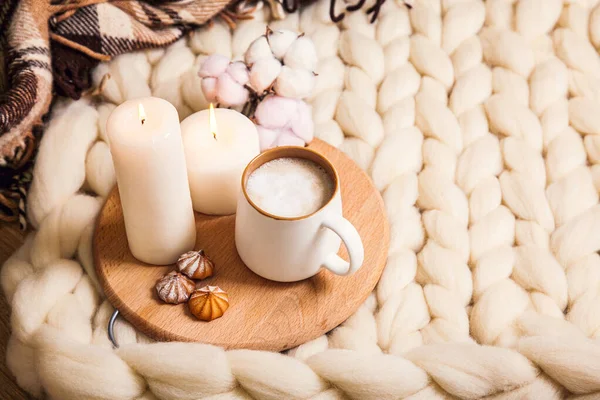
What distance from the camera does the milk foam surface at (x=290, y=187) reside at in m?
0.62

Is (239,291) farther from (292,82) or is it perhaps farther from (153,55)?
(153,55)

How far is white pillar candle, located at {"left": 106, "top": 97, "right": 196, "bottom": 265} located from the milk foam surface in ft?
0.24

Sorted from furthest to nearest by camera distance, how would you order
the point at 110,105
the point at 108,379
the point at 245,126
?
1. the point at 110,105
2. the point at 245,126
3. the point at 108,379

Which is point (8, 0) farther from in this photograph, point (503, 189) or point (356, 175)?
point (503, 189)

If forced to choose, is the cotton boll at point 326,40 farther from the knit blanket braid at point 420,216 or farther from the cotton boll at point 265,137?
the cotton boll at point 265,137

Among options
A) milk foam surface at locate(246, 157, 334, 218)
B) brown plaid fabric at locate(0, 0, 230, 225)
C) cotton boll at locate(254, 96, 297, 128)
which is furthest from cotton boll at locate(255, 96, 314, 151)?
brown plaid fabric at locate(0, 0, 230, 225)

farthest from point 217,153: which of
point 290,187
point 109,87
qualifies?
point 109,87

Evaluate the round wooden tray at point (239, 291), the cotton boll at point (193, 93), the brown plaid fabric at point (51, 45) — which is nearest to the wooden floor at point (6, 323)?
the brown plaid fabric at point (51, 45)

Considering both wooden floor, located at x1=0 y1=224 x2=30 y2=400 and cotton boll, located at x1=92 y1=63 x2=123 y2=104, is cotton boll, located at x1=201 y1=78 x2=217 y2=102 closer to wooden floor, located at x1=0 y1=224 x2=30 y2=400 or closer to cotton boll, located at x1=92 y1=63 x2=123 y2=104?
cotton boll, located at x1=92 y1=63 x2=123 y2=104

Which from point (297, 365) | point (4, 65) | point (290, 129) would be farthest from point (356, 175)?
point (4, 65)

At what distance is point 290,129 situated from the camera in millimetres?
771

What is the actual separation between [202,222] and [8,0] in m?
0.36

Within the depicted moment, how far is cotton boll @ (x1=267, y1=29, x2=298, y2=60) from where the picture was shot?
0.76 m

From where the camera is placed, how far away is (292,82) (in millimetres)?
751
